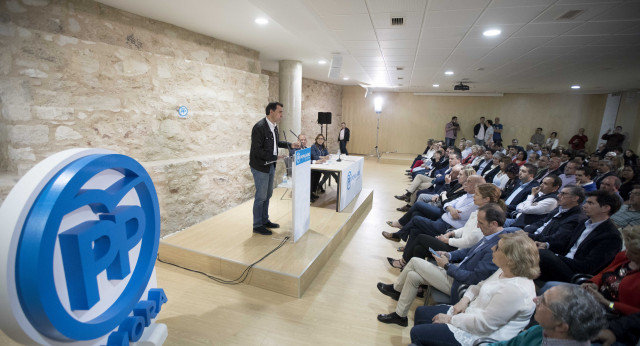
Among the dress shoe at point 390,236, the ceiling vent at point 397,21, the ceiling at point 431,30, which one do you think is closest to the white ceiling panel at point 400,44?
the ceiling at point 431,30

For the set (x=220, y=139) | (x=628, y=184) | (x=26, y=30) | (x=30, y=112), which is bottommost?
(x=628, y=184)

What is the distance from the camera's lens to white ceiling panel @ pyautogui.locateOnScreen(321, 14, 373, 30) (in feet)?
10.5

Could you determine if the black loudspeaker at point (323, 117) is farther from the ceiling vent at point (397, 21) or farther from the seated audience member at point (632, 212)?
the seated audience member at point (632, 212)

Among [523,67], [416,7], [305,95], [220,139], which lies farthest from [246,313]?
[305,95]

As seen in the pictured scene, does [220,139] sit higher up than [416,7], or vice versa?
[416,7]

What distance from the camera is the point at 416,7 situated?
2.82 m

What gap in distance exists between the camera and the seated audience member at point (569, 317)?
1120mm

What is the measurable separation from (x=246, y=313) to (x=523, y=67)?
6.61 metres

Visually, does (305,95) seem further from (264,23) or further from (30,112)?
(30,112)

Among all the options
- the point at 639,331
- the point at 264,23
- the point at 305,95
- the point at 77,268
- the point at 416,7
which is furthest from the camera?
the point at 305,95

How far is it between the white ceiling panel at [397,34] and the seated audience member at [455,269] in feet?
8.16

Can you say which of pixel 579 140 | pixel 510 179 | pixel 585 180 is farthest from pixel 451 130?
pixel 585 180

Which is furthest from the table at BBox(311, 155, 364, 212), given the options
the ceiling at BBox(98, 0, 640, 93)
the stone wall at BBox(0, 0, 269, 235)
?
the ceiling at BBox(98, 0, 640, 93)

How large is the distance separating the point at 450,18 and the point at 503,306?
2.87 metres
